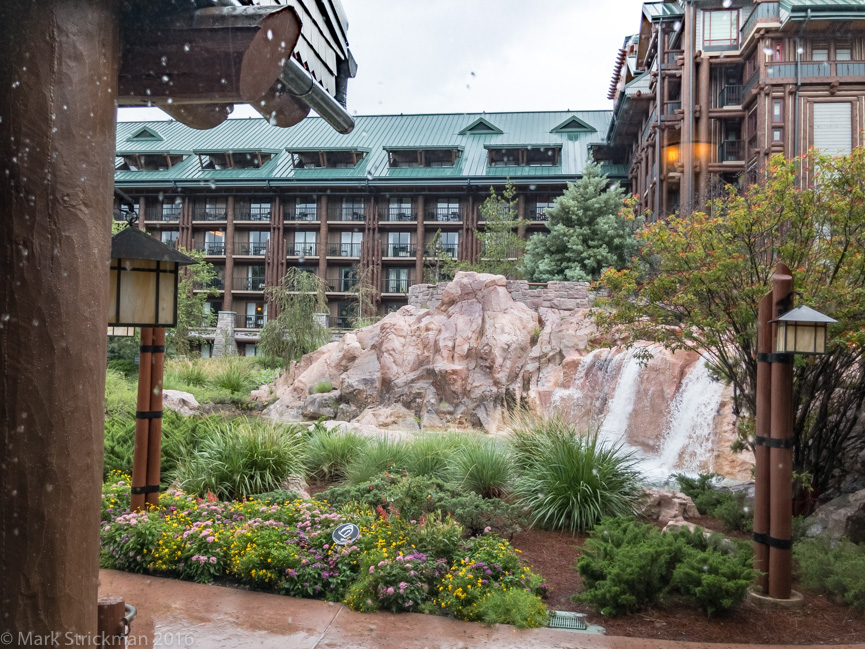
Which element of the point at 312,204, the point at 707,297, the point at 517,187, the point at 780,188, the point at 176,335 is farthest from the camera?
the point at 312,204

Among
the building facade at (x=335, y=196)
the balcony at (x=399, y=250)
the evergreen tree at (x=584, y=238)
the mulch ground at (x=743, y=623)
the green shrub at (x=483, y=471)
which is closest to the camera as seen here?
the mulch ground at (x=743, y=623)

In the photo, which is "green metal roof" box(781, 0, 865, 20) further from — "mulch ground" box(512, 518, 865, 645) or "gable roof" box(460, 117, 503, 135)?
"mulch ground" box(512, 518, 865, 645)

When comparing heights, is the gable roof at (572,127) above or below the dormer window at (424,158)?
above

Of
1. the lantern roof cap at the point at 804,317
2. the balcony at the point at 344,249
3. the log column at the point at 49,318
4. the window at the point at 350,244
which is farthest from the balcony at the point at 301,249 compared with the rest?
the log column at the point at 49,318

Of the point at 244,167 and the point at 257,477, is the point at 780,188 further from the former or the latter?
the point at 244,167

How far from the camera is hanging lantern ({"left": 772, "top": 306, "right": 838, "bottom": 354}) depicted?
543cm

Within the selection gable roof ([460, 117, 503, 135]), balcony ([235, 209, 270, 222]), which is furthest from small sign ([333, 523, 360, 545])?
gable roof ([460, 117, 503, 135])

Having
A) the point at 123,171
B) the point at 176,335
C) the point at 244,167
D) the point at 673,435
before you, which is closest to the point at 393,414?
the point at 673,435

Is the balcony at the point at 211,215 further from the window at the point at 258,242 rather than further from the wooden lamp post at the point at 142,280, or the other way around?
the wooden lamp post at the point at 142,280

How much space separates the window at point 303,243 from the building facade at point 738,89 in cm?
1891

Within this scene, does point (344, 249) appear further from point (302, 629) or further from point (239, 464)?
point (302, 629)

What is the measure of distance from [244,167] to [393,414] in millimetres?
27003

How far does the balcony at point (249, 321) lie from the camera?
39.4 m

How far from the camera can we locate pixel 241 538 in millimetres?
5824
